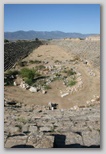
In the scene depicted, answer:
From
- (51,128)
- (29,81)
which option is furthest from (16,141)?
(29,81)

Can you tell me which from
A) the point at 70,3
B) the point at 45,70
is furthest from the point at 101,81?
the point at 45,70

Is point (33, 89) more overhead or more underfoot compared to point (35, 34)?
more underfoot

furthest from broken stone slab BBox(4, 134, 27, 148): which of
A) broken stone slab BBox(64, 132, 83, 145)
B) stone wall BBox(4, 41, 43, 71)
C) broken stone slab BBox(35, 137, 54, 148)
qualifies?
stone wall BBox(4, 41, 43, 71)

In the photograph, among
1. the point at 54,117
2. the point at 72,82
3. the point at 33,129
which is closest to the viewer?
the point at 33,129

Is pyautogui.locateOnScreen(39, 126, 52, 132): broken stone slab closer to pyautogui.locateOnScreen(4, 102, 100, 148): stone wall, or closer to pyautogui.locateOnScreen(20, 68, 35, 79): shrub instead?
pyautogui.locateOnScreen(4, 102, 100, 148): stone wall

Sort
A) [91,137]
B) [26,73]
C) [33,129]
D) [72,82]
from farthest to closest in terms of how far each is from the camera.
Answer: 1. [72,82]
2. [26,73]
3. [33,129]
4. [91,137]

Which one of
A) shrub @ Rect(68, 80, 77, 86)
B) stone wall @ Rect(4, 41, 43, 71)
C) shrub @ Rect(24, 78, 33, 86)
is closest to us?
stone wall @ Rect(4, 41, 43, 71)

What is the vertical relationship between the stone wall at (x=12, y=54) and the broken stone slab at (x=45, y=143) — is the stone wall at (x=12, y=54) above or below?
above

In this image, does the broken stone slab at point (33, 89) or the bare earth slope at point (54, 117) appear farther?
the broken stone slab at point (33, 89)

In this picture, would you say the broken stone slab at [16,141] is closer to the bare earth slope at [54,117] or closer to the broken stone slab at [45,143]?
the bare earth slope at [54,117]

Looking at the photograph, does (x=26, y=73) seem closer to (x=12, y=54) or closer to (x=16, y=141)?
(x=12, y=54)

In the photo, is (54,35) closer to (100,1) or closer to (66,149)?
(100,1)

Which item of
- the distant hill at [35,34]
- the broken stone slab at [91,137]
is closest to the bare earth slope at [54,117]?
the broken stone slab at [91,137]

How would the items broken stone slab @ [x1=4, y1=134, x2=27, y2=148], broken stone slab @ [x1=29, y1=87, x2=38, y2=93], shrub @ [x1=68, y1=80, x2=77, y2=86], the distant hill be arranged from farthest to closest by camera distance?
shrub @ [x1=68, y1=80, x2=77, y2=86] → broken stone slab @ [x1=29, y1=87, x2=38, y2=93] → the distant hill → broken stone slab @ [x1=4, y1=134, x2=27, y2=148]
